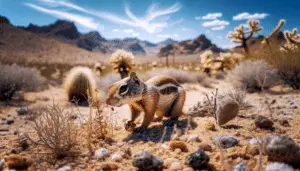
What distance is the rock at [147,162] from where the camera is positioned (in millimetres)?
2350

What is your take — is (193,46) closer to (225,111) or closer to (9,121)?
(9,121)

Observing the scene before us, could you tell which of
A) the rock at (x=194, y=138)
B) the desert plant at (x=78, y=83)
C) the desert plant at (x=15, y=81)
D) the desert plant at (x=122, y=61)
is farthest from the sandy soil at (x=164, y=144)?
the desert plant at (x=122, y=61)

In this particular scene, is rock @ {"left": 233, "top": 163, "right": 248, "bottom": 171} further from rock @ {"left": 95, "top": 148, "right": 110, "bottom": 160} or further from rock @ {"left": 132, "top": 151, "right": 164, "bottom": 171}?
rock @ {"left": 95, "top": 148, "right": 110, "bottom": 160}

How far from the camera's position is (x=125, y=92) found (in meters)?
3.42

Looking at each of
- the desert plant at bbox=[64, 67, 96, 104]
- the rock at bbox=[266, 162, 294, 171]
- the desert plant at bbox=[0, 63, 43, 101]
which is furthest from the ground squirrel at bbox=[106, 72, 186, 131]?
the desert plant at bbox=[0, 63, 43, 101]

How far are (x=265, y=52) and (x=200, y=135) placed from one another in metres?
8.64

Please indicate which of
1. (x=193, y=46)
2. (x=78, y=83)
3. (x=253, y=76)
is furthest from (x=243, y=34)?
(x=193, y=46)

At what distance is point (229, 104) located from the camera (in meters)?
3.85

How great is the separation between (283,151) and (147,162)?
1.23 meters

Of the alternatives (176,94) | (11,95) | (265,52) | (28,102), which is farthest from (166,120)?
(265,52)

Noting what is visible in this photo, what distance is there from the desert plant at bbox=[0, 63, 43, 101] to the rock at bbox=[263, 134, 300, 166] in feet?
29.2

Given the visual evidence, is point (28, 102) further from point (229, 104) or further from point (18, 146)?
point (229, 104)

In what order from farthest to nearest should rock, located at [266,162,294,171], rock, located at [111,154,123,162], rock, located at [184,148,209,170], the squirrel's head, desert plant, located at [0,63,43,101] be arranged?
desert plant, located at [0,63,43,101] < the squirrel's head < rock, located at [111,154,123,162] < rock, located at [184,148,209,170] < rock, located at [266,162,294,171]

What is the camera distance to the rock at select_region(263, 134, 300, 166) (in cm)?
214
